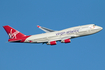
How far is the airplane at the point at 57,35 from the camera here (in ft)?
275

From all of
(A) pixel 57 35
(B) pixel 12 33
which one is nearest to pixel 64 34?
(A) pixel 57 35

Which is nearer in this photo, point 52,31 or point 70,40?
point 70,40

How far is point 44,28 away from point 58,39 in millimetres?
14909

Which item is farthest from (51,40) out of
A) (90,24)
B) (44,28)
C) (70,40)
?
(90,24)

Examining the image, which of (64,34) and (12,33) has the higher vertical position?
(12,33)

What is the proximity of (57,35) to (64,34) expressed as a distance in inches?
128

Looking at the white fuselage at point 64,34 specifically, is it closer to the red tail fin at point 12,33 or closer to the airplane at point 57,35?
the airplane at point 57,35

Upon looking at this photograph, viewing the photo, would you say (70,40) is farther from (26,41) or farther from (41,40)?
(26,41)

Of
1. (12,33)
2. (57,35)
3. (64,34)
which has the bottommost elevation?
(57,35)

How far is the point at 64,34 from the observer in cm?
8475

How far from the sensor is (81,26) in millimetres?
86438

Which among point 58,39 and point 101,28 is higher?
point 101,28

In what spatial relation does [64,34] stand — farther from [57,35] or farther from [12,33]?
[12,33]

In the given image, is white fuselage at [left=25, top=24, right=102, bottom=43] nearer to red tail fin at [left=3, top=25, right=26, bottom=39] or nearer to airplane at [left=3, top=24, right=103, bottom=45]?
airplane at [left=3, top=24, right=103, bottom=45]
